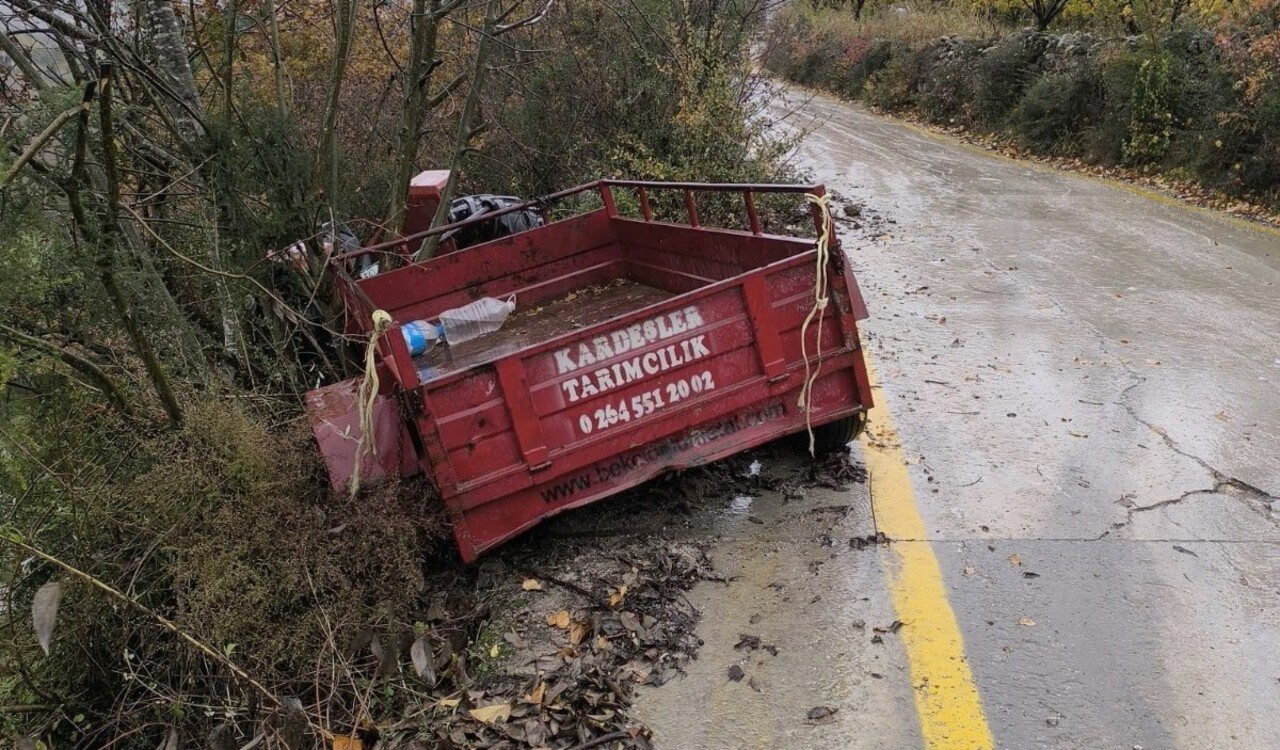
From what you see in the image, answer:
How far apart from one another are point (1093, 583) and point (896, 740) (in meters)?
1.27

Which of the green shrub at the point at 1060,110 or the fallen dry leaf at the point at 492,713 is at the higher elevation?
the fallen dry leaf at the point at 492,713

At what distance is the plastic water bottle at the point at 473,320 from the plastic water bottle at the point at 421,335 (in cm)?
8

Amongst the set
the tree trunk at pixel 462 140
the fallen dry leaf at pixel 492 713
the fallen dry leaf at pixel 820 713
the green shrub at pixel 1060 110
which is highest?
the tree trunk at pixel 462 140

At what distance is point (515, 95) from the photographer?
11148 mm

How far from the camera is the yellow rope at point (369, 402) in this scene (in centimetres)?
353

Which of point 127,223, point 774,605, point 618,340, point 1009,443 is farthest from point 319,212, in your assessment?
point 1009,443

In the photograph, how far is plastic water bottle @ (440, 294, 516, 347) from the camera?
670cm

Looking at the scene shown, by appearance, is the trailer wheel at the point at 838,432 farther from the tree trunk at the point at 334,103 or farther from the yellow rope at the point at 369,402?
the tree trunk at the point at 334,103

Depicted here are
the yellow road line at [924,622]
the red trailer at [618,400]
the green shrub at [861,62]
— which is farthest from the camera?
the green shrub at [861,62]

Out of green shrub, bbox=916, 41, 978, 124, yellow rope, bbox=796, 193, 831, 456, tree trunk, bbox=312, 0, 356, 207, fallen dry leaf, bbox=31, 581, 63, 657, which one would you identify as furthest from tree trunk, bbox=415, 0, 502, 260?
green shrub, bbox=916, 41, 978, 124

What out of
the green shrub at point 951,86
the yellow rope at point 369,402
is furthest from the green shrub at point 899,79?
the yellow rope at point 369,402

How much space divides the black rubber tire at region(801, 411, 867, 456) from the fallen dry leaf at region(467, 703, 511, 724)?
2.21 m

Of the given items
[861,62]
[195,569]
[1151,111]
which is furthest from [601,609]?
[861,62]

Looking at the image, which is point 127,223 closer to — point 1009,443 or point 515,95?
point 1009,443
